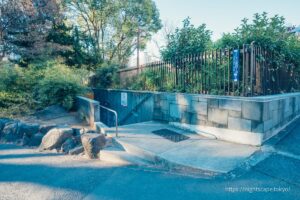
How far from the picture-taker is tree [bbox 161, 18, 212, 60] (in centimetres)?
775

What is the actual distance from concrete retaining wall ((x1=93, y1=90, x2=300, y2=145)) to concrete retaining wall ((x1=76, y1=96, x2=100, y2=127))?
2.12 meters

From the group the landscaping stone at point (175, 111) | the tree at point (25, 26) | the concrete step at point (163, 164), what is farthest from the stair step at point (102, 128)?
the tree at point (25, 26)

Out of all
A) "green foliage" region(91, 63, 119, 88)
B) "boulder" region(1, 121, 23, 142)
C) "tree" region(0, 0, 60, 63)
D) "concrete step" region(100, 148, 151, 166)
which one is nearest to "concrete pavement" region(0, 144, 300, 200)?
"concrete step" region(100, 148, 151, 166)

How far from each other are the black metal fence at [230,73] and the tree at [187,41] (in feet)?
2.17

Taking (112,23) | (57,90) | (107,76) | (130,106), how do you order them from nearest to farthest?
(130,106)
(57,90)
(107,76)
(112,23)

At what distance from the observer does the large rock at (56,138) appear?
5.17 meters

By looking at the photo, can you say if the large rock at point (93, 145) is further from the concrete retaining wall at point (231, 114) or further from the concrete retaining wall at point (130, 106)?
the concrete retaining wall at point (130, 106)

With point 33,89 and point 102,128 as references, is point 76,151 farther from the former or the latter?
point 33,89

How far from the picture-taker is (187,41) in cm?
789

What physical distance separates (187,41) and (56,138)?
215 inches

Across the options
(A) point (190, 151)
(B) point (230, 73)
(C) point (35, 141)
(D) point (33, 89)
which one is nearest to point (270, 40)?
(B) point (230, 73)

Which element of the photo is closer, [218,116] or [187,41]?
[218,116]

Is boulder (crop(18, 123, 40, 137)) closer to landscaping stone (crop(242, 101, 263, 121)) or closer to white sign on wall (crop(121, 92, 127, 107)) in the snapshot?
white sign on wall (crop(121, 92, 127, 107))

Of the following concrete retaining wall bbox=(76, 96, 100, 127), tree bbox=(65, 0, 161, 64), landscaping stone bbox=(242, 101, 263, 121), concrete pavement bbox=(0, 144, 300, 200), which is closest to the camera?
concrete pavement bbox=(0, 144, 300, 200)
